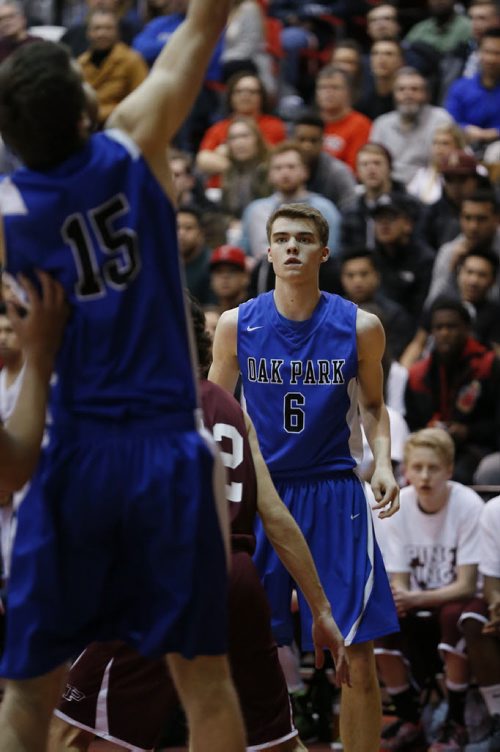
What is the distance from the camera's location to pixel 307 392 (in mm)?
5770

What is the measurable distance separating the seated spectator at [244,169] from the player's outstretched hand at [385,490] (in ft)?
20.7

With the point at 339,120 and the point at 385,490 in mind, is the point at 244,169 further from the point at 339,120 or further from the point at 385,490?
the point at 385,490

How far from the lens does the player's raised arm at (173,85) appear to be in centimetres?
347

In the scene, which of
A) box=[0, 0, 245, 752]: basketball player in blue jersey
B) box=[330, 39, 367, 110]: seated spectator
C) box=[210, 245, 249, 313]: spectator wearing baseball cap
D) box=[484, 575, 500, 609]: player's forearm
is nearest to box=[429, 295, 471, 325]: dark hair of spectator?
box=[210, 245, 249, 313]: spectator wearing baseball cap

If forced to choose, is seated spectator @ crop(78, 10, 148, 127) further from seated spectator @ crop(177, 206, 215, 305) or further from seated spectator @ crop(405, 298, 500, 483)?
seated spectator @ crop(405, 298, 500, 483)

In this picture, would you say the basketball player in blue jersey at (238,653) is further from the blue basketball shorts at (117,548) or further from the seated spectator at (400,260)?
the seated spectator at (400,260)

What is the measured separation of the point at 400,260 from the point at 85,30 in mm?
5350

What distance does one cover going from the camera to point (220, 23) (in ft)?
11.6

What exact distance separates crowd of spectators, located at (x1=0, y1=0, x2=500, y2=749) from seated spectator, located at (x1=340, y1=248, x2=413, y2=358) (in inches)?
0.5

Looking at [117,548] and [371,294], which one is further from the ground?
[117,548]

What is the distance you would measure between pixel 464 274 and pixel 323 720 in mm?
3582

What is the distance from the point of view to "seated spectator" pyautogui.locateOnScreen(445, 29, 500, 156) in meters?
12.4

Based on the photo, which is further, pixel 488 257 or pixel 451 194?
pixel 451 194

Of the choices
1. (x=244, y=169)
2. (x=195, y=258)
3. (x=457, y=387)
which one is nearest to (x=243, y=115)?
(x=244, y=169)
